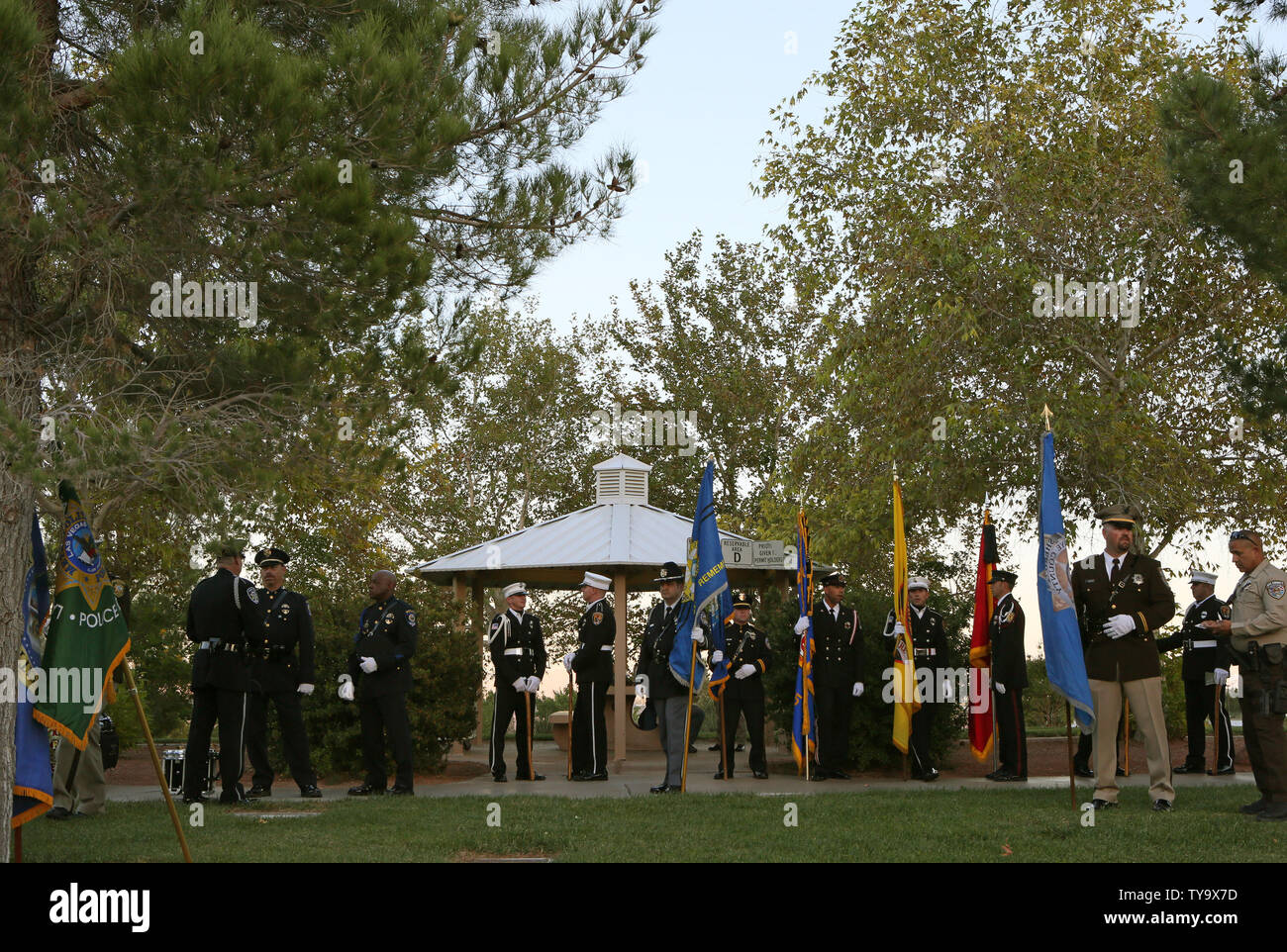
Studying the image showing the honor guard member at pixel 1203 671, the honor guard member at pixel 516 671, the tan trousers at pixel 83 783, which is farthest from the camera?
the honor guard member at pixel 516 671

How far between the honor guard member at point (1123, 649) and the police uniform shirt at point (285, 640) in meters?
6.85

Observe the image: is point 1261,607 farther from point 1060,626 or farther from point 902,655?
point 902,655

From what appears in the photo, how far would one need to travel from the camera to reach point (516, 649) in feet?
46.3

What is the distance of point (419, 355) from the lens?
30.1ft

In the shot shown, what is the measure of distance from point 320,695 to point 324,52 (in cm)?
784

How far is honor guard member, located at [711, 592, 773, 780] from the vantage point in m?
14.2

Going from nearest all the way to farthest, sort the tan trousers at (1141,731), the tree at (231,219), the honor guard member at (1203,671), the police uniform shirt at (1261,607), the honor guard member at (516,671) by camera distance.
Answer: the tree at (231,219) → the police uniform shirt at (1261,607) → the tan trousers at (1141,731) → the honor guard member at (1203,671) → the honor guard member at (516,671)

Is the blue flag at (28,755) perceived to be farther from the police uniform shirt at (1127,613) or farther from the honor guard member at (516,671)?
the police uniform shirt at (1127,613)

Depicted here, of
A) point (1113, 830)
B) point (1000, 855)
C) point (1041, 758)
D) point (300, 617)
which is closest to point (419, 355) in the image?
point (300, 617)

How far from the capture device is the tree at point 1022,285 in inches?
722

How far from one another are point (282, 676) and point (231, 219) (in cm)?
532

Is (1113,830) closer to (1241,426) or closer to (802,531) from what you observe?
(802,531)

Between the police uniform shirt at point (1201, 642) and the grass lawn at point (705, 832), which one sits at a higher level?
the police uniform shirt at point (1201, 642)

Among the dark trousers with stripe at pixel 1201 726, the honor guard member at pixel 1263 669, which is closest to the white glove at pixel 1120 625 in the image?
the honor guard member at pixel 1263 669
